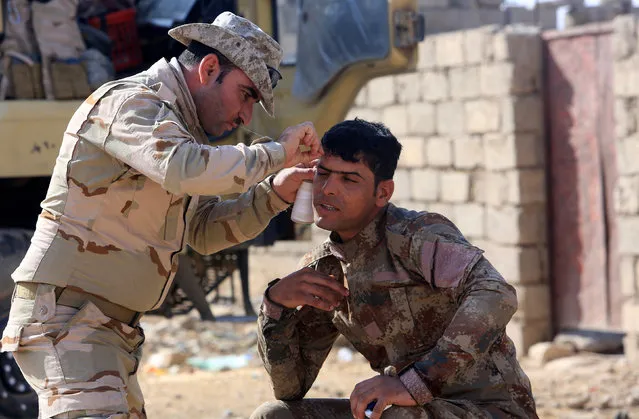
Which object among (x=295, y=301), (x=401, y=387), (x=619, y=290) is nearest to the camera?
(x=401, y=387)

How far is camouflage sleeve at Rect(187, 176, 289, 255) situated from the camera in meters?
3.72

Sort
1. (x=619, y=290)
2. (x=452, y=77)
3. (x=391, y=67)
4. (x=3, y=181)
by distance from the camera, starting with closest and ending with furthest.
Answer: (x=3, y=181) < (x=391, y=67) < (x=619, y=290) < (x=452, y=77)

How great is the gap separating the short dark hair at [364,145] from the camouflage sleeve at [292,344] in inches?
19.8

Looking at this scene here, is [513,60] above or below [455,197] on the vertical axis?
above

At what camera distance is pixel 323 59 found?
6727 millimetres

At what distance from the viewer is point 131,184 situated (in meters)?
3.30

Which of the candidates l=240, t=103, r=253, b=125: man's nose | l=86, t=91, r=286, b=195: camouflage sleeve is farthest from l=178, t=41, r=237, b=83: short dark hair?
l=86, t=91, r=286, b=195: camouflage sleeve

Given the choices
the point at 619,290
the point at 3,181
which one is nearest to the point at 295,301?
the point at 3,181

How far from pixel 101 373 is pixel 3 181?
3046 mm

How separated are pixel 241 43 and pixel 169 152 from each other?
463 millimetres

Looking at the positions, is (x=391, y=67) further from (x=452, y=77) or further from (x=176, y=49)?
(x=452, y=77)

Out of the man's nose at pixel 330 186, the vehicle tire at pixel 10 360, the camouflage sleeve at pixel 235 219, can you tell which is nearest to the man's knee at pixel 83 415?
the camouflage sleeve at pixel 235 219

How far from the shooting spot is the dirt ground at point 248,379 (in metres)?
6.69

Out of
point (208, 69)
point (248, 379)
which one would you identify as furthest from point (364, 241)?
point (248, 379)
